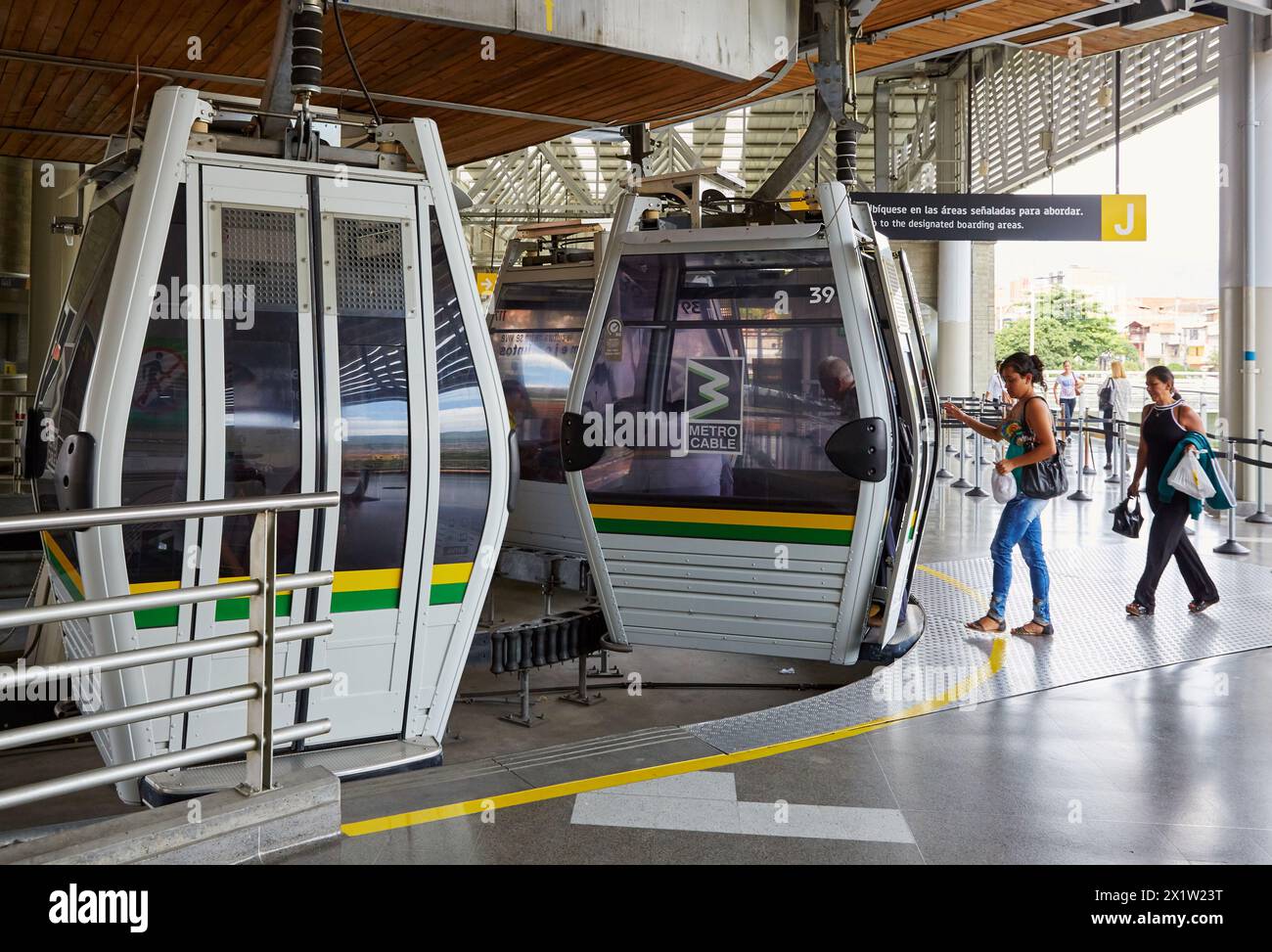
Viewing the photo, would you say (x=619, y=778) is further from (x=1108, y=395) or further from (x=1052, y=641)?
(x=1108, y=395)

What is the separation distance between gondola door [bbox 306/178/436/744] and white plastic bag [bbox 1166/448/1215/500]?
196 inches

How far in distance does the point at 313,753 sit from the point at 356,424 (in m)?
1.28

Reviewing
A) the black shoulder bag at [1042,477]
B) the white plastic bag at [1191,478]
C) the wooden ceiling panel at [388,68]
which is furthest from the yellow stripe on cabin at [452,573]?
the white plastic bag at [1191,478]

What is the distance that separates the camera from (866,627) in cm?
633

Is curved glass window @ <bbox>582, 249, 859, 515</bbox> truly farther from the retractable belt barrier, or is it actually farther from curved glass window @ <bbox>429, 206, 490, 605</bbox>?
the retractable belt barrier

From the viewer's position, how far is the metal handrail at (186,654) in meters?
2.69

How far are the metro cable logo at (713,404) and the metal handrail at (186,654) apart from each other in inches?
132

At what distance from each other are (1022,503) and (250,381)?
4647 millimetres

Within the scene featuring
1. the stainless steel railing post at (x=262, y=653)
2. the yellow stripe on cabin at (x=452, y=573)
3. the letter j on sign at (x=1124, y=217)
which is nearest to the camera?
the stainless steel railing post at (x=262, y=653)

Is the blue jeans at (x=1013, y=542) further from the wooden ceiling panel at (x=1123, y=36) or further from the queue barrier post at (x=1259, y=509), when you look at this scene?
the wooden ceiling panel at (x=1123, y=36)

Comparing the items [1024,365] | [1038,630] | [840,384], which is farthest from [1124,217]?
[840,384]
